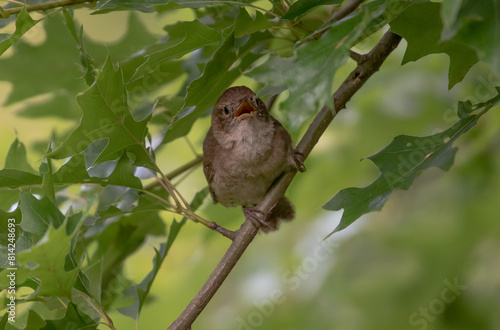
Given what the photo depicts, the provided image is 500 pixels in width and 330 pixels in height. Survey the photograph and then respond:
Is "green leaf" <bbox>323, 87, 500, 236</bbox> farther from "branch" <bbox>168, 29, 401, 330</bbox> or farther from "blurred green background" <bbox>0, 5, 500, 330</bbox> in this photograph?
"blurred green background" <bbox>0, 5, 500, 330</bbox>

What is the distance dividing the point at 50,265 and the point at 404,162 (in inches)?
47.7

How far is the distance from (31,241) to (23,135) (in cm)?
262

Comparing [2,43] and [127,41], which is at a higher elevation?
[2,43]

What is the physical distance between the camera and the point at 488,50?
1.43 meters

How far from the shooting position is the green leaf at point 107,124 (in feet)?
6.70

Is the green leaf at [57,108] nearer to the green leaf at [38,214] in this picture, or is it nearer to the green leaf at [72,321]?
the green leaf at [38,214]

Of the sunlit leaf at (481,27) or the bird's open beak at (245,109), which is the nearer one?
the sunlit leaf at (481,27)

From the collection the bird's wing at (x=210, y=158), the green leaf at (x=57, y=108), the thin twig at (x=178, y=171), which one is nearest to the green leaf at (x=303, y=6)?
the thin twig at (x=178, y=171)

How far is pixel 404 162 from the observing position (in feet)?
6.62

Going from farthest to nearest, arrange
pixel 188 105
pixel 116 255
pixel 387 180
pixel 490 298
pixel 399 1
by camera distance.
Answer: pixel 116 255, pixel 490 298, pixel 188 105, pixel 387 180, pixel 399 1

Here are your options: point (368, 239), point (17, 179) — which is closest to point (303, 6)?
point (17, 179)

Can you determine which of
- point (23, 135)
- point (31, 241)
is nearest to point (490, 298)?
point (31, 241)

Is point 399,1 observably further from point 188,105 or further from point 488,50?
point 188,105

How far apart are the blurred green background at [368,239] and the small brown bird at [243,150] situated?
0.19m
